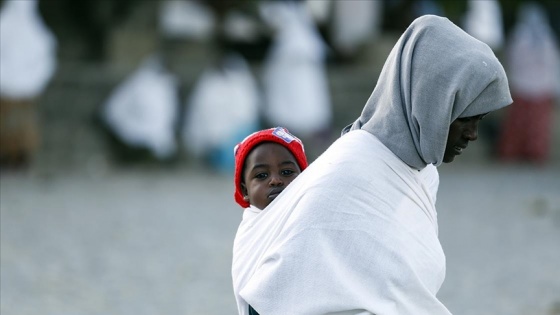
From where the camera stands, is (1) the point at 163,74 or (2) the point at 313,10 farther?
(2) the point at 313,10

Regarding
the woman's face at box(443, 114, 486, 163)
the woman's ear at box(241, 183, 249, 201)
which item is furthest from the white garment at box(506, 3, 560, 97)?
the woman's face at box(443, 114, 486, 163)

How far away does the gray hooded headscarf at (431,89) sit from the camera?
3525 mm

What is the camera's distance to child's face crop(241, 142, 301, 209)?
404 centimetres

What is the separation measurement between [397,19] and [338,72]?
6.10ft

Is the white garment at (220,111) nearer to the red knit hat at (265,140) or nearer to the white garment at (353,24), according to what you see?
the white garment at (353,24)

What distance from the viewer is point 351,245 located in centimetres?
356

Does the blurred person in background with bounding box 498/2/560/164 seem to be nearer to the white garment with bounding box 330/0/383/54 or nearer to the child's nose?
the white garment with bounding box 330/0/383/54

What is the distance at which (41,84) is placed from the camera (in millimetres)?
14016

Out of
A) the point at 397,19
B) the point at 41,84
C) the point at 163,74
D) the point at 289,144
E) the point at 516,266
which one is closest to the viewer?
the point at 289,144

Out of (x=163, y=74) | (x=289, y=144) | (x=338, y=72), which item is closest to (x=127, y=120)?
(x=163, y=74)

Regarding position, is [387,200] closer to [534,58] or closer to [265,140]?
[265,140]

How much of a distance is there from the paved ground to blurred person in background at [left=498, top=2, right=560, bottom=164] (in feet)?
7.35

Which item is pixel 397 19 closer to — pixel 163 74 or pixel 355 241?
pixel 163 74

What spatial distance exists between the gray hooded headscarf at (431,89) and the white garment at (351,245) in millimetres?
82
